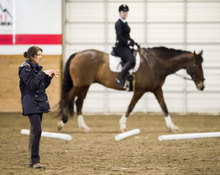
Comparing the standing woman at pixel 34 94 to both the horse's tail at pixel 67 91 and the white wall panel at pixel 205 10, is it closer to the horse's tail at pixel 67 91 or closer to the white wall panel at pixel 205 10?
the horse's tail at pixel 67 91

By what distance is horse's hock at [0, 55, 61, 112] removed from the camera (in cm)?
1284

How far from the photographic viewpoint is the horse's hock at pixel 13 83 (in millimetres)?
12836

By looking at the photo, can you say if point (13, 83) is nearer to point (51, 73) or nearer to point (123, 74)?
point (123, 74)

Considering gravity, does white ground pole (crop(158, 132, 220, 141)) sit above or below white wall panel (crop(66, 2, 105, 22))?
below

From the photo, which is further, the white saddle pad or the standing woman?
the white saddle pad

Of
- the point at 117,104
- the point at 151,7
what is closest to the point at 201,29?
the point at 151,7

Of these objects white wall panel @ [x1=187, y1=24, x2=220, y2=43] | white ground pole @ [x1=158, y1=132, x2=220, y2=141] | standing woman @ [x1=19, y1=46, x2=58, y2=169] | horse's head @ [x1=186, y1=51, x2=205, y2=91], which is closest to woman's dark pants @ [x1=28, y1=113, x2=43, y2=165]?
standing woman @ [x1=19, y1=46, x2=58, y2=169]

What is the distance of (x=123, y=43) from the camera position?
8.20m

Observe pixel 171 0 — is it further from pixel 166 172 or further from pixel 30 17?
pixel 166 172

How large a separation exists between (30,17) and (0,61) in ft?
5.30

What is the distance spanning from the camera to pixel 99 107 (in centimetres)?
1352

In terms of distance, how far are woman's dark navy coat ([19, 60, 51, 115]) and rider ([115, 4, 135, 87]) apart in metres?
3.59

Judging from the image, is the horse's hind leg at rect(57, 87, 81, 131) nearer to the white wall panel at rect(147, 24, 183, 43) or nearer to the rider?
the rider

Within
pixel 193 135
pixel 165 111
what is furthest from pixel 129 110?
pixel 193 135
